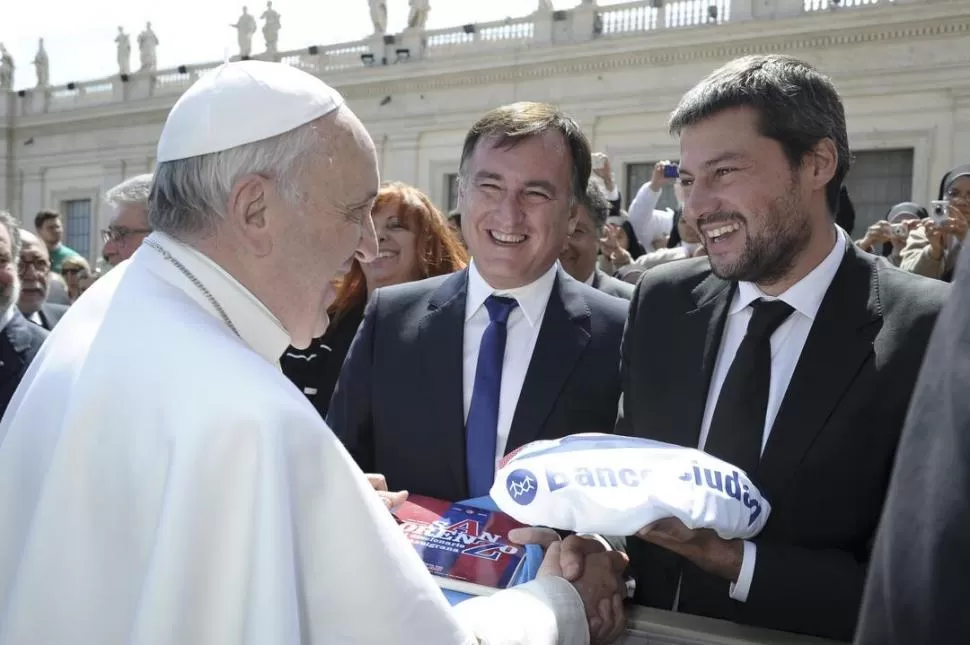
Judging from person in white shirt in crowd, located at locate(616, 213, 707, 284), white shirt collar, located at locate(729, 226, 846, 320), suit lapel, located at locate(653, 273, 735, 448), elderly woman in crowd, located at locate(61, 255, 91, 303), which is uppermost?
white shirt collar, located at locate(729, 226, 846, 320)

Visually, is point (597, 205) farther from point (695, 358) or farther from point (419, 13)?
point (419, 13)

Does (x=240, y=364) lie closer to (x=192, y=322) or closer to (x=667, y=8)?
(x=192, y=322)

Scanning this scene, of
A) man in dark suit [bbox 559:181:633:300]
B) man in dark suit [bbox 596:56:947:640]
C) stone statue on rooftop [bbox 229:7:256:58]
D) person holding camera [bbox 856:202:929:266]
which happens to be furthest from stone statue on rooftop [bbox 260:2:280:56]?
man in dark suit [bbox 596:56:947:640]

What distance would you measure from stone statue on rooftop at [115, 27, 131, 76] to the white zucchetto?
3740 cm

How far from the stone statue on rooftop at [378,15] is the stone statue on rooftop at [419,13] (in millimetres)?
1133

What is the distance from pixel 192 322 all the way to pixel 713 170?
55.3 inches

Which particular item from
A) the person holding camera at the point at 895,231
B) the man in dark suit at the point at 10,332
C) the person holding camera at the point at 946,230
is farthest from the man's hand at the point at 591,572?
the person holding camera at the point at 895,231

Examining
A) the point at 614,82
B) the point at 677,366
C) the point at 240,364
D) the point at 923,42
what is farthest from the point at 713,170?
the point at 614,82

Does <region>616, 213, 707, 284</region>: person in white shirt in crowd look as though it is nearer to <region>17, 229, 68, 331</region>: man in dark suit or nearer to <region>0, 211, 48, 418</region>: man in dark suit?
<region>17, 229, 68, 331</region>: man in dark suit

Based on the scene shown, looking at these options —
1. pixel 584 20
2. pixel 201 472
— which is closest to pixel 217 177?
pixel 201 472

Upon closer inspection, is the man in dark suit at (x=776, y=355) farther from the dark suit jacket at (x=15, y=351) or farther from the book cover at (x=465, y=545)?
the dark suit jacket at (x=15, y=351)

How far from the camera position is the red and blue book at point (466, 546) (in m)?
2.15

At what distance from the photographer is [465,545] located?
2.22 meters

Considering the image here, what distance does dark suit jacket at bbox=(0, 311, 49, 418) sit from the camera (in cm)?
431
